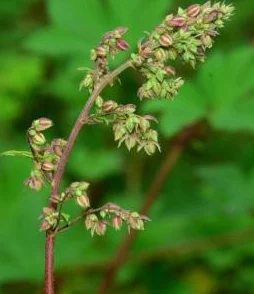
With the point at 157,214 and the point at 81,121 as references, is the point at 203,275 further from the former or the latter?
the point at 81,121

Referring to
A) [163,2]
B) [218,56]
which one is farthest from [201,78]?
[163,2]

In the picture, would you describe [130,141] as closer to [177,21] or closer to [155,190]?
[177,21]

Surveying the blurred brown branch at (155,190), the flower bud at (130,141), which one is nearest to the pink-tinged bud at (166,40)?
the flower bud at (130,141)

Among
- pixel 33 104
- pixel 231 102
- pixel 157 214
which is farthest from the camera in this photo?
pixel 33 104

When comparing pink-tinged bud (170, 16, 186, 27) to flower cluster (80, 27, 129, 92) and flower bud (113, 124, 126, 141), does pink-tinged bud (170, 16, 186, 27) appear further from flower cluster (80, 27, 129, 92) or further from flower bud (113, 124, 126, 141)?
flower bud (113, 124, 126, 141)

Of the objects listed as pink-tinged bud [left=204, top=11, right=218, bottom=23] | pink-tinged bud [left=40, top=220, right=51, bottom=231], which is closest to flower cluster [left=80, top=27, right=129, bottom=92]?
pink-tinged bud [left=204, top=11, right=218, bottom=23]

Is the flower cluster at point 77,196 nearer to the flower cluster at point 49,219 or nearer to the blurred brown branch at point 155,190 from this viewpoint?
the flower cluster at point 49,219
